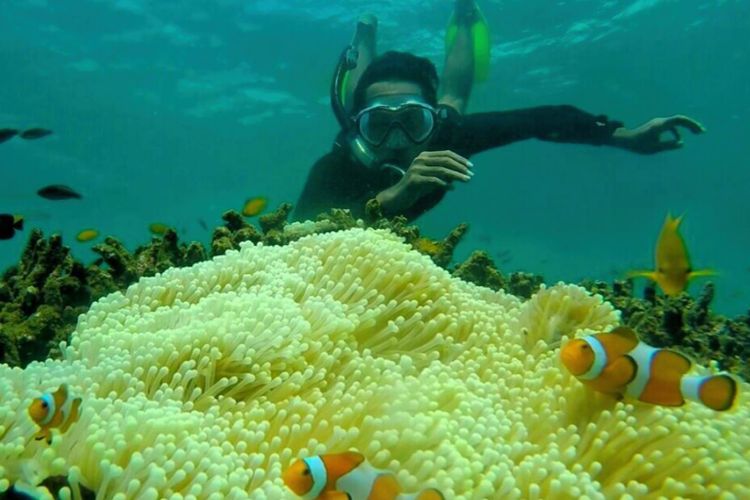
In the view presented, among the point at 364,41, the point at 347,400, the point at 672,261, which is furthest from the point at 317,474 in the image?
the point at 364,41

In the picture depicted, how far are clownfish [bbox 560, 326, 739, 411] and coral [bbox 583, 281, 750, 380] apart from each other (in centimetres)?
147

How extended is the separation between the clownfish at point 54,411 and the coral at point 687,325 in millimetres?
2612

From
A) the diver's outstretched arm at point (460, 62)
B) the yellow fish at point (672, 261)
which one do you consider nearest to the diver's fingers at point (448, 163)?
the yellow fish at point (672, 261)

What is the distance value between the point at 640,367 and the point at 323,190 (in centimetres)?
513

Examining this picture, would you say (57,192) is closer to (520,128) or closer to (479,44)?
(520,128)

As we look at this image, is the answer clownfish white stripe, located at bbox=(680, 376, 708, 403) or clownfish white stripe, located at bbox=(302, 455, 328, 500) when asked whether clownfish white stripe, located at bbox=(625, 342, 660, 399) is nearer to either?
clownfish white stripe, located at bbox=(680, 376, 708, 403)

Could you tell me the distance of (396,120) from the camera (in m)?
6.29

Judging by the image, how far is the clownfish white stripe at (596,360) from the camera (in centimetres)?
161

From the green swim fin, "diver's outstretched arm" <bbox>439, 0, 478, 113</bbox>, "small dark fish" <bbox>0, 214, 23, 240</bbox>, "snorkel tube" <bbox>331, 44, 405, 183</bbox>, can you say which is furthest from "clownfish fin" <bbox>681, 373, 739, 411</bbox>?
the green swim fin

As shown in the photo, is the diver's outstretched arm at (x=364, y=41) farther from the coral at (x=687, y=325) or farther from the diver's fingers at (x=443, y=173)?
the coral at (x=687, y=325)

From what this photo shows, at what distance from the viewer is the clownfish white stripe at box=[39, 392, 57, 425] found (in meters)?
1.29

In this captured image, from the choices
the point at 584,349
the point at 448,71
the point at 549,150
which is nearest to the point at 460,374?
the point at 584,349

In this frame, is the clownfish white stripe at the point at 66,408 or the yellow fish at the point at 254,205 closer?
the clownfish white stripe at the point at 66,408

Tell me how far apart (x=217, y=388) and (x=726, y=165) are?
48.4 m
